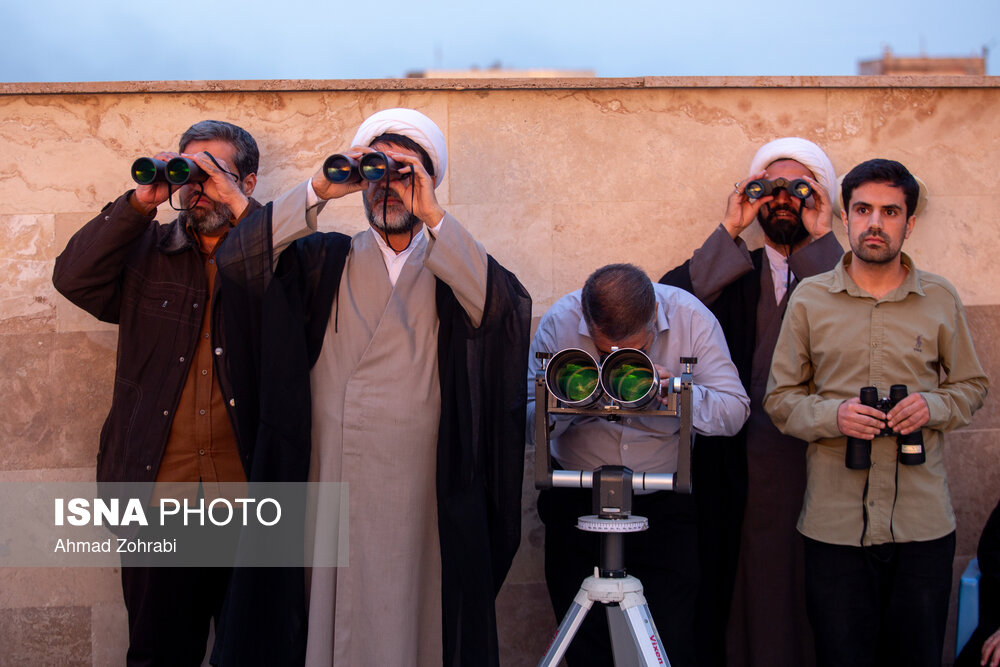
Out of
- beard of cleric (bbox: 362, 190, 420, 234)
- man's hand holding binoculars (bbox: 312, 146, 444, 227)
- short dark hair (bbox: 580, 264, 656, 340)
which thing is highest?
man's hand holding binoculars (bbox: 312, 146, 444, 227)

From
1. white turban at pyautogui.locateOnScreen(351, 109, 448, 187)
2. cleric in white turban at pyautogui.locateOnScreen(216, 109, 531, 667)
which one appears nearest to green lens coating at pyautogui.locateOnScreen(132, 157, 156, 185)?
cleric in white turban at pyautogui.locateOnScreen(216, 109, 531, 667)

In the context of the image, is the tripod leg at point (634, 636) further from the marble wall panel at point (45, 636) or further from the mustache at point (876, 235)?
the marble wall panel at point (45, 636)

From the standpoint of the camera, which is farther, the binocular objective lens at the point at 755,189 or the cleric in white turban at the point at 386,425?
the binocular objective lens at the point at 755,189

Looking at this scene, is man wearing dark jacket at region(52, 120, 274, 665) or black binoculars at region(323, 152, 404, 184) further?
man wearing dark jacket at region(52, 120, 274, 665)

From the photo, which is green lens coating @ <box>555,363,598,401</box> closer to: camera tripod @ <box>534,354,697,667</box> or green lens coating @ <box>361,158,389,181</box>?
camera tripod @ <box>534,354,697,667</box>

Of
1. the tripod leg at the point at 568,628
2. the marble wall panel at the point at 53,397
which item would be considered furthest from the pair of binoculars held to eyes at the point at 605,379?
the marble wall panel at the point at 53,397

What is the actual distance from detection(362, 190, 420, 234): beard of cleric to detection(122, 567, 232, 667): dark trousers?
1.16 metres

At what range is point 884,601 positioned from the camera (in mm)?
2734

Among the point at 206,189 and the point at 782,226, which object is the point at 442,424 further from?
the point at 782,226

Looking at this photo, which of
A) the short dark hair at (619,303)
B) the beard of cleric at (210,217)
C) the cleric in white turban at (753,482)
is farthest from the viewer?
the cleric in white turban at (753,482)

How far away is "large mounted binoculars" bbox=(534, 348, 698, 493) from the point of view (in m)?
2.39

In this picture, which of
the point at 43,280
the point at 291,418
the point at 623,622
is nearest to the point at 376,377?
the point at 291,418

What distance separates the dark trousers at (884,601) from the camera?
8.79 ft

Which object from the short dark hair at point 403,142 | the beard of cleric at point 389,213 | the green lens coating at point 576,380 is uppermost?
the short dark hair at point 403,142
